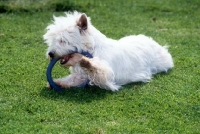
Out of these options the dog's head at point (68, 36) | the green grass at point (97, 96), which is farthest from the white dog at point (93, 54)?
the green grass at point (97, 96)

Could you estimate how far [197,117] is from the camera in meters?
5.22

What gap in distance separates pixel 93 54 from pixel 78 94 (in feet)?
1.97

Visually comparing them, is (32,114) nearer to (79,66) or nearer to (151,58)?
(79,66)

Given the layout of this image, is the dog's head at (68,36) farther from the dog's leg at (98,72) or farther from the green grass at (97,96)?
the green grass at (97,96)

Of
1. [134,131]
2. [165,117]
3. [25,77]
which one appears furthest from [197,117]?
[25,77]

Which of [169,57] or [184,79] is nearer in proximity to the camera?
[184,79]

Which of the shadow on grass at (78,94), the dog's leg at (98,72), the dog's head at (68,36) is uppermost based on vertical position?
the dog's head at (68,36)

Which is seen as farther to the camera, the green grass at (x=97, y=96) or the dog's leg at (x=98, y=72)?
the dog's leg at (x=98, y=72)

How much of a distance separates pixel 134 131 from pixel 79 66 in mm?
1418

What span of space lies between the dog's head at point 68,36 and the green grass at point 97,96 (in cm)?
55

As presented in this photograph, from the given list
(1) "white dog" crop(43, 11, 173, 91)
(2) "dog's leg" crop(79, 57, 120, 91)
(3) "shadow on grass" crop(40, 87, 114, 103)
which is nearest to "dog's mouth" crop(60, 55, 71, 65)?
(1) "white dog" crop(43, 11, 173, 91)

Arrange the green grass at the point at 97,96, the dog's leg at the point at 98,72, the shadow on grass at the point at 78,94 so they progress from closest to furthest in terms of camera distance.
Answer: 1. the green grass at the point at 97,96
2. the shadow on grass at the point at 78,94
3. the dog's leg at the point at 98,72

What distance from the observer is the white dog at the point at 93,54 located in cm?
566

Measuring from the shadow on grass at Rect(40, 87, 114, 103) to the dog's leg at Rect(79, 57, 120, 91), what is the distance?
98mm
